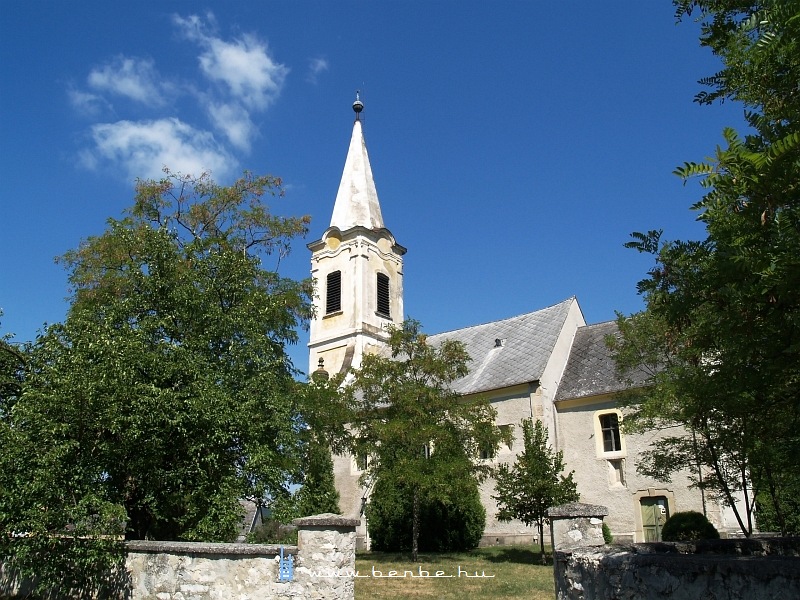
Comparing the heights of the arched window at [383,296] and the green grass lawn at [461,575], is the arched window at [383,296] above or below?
above

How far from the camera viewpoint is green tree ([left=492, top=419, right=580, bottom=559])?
1873 centimetres

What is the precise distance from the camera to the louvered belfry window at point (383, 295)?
34.7 metres

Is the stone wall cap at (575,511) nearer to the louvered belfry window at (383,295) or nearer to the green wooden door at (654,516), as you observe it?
the green wooden door at (654,516)

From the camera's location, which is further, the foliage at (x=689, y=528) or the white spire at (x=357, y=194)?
the white spire at (x=357, y=194)

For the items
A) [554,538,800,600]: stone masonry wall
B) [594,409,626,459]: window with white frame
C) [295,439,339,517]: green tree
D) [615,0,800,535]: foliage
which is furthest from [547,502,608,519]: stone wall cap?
[594,409,626,459]: window with white frame

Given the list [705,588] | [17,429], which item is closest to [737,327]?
[705,588]

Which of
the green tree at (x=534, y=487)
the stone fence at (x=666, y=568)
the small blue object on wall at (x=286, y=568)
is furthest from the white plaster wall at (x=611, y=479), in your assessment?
the small blue object on wall at (x=286, y=568)

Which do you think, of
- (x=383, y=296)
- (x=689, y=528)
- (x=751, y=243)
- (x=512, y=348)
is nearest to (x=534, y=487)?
(x=689, y=528)

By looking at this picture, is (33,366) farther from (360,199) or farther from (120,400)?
(360,199)

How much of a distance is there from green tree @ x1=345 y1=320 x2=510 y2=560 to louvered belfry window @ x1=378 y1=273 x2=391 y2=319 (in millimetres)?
13499

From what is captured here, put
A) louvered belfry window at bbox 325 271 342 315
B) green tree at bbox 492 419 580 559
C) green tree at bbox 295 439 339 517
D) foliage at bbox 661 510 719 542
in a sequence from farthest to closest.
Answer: louvered belfry window at bbox 325 271 342 315, green tree at bbox 492 419 580 559, foliage at bbox 661 510 719 542, green tree at bbox 295 439 339 517

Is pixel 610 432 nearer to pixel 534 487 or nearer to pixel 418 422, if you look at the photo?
pixel 534 487

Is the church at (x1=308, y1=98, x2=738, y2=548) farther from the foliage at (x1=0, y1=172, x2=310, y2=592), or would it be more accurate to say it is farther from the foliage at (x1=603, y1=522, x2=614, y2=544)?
the foliage at (x1=0, y1=172, x2=310, y2=592)

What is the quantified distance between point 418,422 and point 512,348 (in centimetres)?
1001
